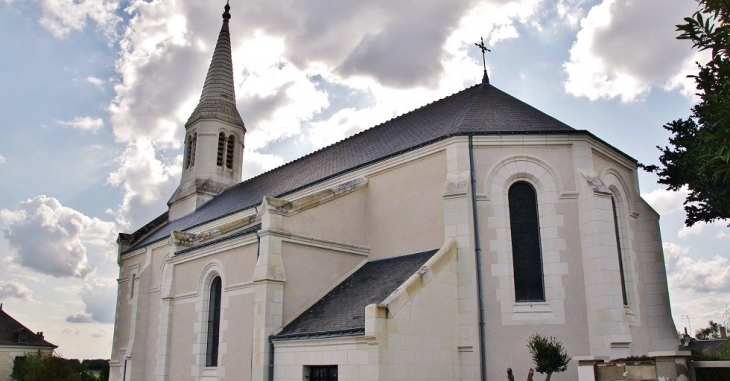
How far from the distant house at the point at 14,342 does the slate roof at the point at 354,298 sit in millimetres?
37535

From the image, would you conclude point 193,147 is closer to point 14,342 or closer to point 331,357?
point 14,342

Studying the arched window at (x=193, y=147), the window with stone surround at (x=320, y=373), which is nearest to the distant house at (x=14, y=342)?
the arched window at (x=193, y=147)

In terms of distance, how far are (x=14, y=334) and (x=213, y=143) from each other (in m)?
25.7

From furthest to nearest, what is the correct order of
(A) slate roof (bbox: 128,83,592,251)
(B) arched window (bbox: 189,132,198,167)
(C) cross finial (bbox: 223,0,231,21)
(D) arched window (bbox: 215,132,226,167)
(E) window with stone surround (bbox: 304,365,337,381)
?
(C) cross finial (bbox: 223,0,231,21), (B) arched window (bbox: 189,132,198,167), (D) arched window (bbox: 215,132,226,167), (A) slate roof (bbox: 128,83,592,251), (E) window with stone surround (bbox: 304,365,337,381)

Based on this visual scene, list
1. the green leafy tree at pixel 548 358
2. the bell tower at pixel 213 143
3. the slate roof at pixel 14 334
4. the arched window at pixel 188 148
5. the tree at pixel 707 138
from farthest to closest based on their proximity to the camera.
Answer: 1. the slate roof at pixel 14 334
2. the arched window at pixel 188 148
3. the bell tower at pixel 213 143
4. the green leafy tree at pixel 548 358
5. the tree at pixel 707 138

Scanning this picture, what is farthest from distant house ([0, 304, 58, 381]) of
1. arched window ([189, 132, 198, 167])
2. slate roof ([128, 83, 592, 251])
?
slate roof ([128, 83, 592, 251])

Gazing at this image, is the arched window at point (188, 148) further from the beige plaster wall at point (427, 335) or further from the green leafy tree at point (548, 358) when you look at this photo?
the green leafy tree at point (548, 358)

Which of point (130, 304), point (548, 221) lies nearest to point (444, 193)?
point (548, 221)

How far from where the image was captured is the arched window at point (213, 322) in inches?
666

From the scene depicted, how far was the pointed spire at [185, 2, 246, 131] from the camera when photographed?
1325 inches

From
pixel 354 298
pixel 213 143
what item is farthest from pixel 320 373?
pixel 213 143

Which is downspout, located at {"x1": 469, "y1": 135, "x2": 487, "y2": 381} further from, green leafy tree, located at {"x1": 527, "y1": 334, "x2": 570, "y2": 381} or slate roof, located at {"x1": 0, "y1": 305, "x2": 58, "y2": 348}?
slate roof, located at {"x1": 0, "y1": 305, "x2": 58, "y2": 348}

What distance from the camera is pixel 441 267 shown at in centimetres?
1316

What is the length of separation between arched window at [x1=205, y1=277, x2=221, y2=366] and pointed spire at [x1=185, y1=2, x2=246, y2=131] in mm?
17954
